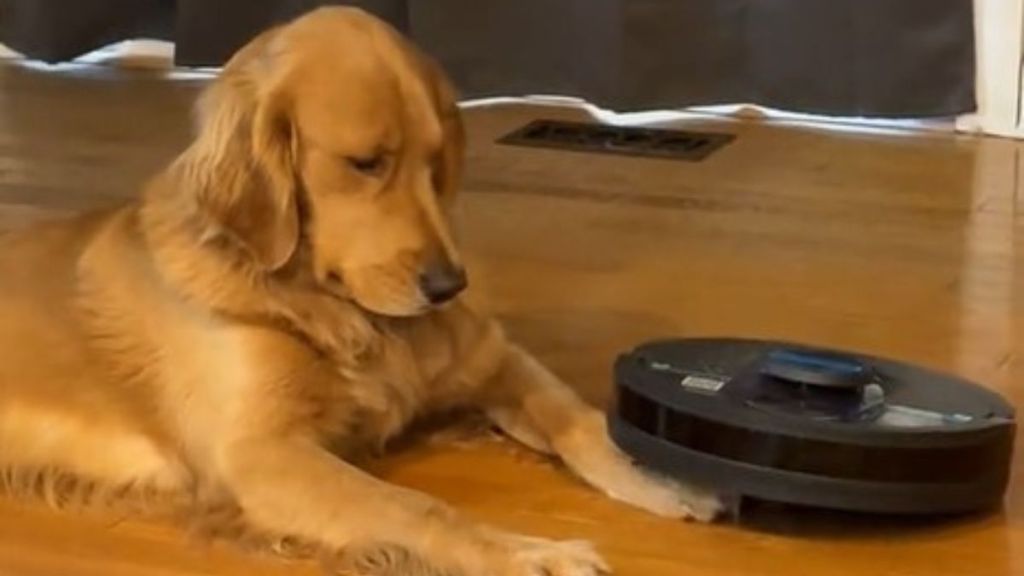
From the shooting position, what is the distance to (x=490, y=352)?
212 cm

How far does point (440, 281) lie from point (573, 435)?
0.27m

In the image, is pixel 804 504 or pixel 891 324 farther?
pixel 891 324

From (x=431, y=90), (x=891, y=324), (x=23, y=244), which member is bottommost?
(x=891, y=324)

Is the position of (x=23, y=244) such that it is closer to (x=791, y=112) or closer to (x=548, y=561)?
(x=548, y=561)

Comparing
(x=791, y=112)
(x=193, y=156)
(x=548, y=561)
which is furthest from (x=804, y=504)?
(x=791, y=112)

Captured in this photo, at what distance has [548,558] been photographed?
173 cm

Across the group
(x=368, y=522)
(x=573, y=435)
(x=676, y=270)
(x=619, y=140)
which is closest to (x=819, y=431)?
(x=573, y=435)

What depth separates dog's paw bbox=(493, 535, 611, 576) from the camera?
172 cm

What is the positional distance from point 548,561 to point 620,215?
142 centimetres

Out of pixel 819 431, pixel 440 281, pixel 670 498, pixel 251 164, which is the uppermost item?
pixel 251 164

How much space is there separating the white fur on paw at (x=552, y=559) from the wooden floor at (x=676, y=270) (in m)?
0.07

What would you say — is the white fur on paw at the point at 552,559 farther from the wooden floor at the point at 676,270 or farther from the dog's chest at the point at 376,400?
the dog's chest at the point at 376,400

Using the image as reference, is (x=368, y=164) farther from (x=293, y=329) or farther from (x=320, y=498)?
(x=320, y=498)

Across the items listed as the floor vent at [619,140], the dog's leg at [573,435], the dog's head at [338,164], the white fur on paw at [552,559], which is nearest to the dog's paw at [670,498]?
the dog's leg at [573,435]
